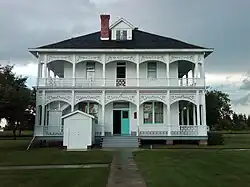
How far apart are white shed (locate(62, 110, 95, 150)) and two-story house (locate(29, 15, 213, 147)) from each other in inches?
74.8

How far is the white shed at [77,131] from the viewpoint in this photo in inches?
1059

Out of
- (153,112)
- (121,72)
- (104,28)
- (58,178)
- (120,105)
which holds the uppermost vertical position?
(104,28)

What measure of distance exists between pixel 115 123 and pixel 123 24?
10141mm

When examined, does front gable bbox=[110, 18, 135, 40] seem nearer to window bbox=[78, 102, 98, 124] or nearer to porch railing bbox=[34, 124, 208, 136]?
window bbox=[78, 102, 98, 124]

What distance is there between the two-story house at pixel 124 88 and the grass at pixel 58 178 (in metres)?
15.7

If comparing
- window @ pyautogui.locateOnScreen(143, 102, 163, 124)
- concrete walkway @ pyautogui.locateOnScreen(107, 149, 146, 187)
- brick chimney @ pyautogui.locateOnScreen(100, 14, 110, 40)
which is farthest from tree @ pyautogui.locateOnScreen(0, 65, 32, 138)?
concrete walkway @ pyautogui.locateOnScreen(107, 149, 146, 187)

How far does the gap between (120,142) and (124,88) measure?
4.83 metres

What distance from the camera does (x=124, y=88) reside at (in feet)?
97.6

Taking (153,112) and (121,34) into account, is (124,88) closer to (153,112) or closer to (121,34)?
(153,112)

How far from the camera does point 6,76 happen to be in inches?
1110

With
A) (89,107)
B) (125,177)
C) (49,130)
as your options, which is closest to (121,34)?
(89,107)

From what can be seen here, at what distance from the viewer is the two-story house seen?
29.6 metres

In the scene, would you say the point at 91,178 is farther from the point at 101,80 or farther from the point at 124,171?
the point at 101,80

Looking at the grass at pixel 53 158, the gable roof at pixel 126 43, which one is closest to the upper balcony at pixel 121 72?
the gable roof at pixel 126 43
